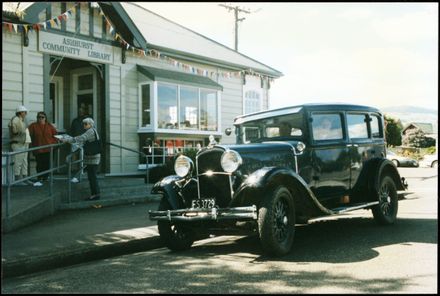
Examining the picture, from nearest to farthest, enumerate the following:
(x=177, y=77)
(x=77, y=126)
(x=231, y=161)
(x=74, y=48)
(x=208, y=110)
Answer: (x=231, y=161) → (x=74, y=48) → (x=77, y=126) → (x=177, y=77) → (x=208, y=110)

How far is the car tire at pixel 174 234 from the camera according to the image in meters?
6.60

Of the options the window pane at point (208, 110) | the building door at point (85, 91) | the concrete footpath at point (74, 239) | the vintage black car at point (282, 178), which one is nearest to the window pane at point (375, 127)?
the vintage black car at point (282, 178)

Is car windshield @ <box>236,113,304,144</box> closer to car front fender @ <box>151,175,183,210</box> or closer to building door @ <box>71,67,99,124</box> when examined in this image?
car front fender @ <box>151,175,183,210</box>

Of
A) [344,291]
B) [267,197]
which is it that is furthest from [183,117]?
[344,291]

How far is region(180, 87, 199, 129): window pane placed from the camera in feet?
49.7

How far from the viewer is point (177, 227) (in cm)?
682

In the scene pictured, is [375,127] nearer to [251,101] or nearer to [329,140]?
[329,140]

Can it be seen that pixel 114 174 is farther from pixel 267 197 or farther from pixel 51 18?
pixel 267 197

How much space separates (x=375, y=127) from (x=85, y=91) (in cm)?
860

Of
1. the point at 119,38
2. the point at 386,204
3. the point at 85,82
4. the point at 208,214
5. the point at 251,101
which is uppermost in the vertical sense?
the point at 119,38

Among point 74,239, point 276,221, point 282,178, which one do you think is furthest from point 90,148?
point 276,221

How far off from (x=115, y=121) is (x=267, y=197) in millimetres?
8624

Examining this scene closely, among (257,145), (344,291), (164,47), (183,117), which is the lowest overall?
(344,291)

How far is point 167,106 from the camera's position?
47.9ft
